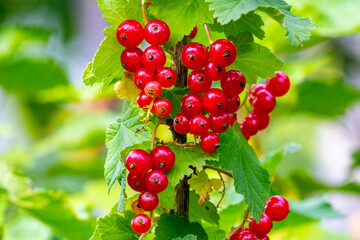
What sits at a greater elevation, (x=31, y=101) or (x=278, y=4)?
(x=31, y=101)

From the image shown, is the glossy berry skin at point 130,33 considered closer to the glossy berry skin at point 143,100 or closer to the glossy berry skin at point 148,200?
the glossy berry skin at point 143,100

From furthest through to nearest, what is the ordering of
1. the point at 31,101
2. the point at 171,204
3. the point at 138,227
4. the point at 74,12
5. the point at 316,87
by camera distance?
1. the point at 74,12
2. the point at 31,101
3. the point at 316,87
4. the point at 171,204
5. the point at 138,227

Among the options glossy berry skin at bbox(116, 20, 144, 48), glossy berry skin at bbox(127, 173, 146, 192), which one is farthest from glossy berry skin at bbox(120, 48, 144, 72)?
glossy berry skin at bbox(127, 173, 146, 192)

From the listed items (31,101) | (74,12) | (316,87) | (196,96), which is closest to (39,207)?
(196,96)

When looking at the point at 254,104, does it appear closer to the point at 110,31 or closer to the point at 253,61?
the point at 253,61

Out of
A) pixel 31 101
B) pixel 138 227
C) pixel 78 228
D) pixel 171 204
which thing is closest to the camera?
pixel 138 227

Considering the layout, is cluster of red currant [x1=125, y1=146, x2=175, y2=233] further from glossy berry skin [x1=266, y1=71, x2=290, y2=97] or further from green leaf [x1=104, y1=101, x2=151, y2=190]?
glossy berry skin [x1=266, y1=71, x2=290, y2=97]
